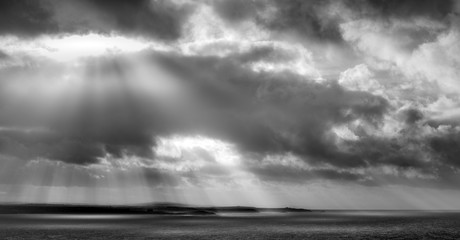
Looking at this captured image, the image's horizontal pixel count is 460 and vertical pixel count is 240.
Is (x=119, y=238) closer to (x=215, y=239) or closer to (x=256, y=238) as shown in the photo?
(x=215, y=239)

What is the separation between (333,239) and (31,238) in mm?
71608

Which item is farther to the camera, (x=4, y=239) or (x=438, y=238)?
(x=438, y=238)

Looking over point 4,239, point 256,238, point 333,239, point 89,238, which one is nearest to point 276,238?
point 256,238

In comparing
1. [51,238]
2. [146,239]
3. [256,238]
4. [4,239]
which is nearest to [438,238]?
[256,238]

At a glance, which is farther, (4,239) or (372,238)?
(372,238)

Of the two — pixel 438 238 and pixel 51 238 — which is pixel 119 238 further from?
pixel 438 238

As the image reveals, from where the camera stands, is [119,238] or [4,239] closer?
[4,239]

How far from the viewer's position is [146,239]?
9788 cm

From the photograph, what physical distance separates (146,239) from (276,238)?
31.5 m

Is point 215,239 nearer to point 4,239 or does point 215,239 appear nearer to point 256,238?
point 256,238

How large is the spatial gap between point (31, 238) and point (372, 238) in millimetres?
81853

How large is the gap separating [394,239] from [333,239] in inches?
570

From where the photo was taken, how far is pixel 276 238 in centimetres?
10138

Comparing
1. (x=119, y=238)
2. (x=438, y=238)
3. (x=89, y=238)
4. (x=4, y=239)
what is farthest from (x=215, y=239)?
(x=438, y=238)
